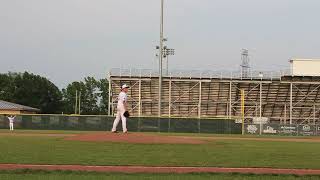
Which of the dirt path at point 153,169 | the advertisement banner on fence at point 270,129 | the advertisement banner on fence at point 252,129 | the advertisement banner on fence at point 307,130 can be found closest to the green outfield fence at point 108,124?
the advertisement banner on fence at point 252,129

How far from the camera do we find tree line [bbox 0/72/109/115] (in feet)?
400

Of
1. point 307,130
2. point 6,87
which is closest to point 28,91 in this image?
point 6,87

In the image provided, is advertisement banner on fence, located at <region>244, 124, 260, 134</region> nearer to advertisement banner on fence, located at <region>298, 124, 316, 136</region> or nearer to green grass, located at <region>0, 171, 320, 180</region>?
advertisement banner on fence, located at <region>298, 124, 316, 136</region>

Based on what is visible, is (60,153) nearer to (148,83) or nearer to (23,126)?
(23,126)

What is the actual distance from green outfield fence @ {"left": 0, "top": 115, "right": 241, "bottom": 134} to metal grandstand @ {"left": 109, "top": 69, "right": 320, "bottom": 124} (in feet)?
59.4

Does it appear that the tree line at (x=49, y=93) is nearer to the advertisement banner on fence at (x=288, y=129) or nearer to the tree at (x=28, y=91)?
the tree at (x=28, y=91)

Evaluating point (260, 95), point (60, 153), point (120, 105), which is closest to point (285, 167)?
point (60, 153)

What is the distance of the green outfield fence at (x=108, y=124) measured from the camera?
53.8 m

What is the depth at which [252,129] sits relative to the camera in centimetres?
5559

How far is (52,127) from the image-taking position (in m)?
54.0

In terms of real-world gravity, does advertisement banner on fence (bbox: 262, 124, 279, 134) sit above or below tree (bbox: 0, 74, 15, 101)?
below

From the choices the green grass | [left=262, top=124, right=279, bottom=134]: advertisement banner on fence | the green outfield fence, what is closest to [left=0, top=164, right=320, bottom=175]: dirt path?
the green grass

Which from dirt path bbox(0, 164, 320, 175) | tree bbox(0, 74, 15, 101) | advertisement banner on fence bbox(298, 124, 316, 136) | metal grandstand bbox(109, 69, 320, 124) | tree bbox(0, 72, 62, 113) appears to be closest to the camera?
dirt path bbox(0, 164, 320, 175)

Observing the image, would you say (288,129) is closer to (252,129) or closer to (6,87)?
(252,129)
